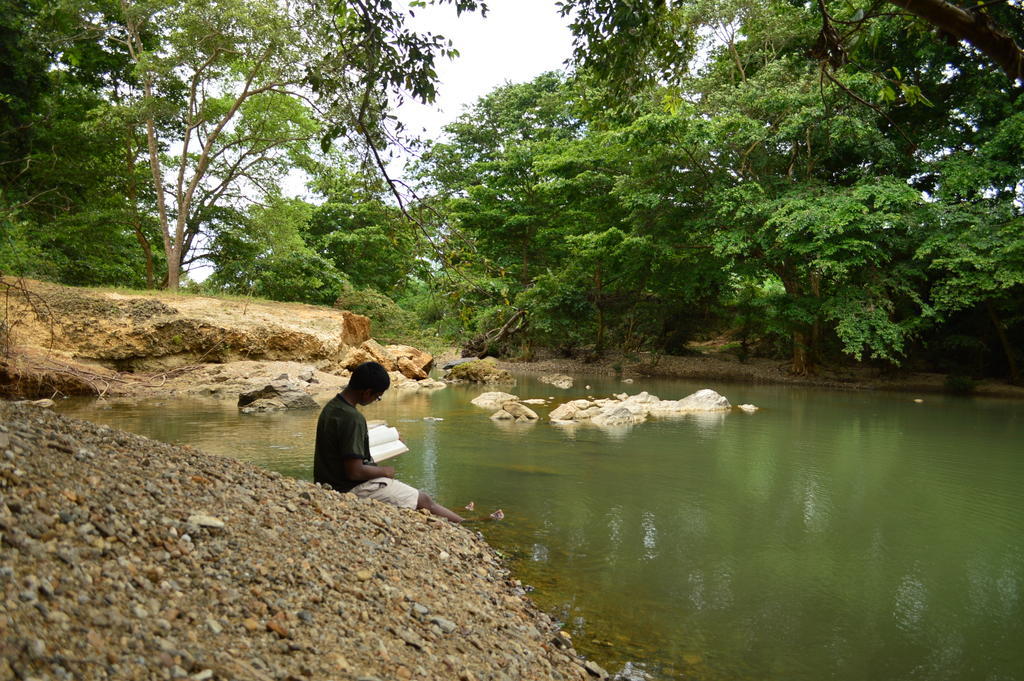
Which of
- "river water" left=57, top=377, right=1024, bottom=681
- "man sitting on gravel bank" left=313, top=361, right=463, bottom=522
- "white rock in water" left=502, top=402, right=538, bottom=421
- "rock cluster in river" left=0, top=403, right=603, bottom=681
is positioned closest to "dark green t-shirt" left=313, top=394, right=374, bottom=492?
"man sitting on gravel bank" left=313, top=361, right=463, bottom=522

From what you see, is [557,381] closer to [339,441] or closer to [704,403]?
[704,403]

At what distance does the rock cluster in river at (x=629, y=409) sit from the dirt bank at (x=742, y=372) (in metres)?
7.40

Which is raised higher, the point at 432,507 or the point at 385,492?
the point at 385,492

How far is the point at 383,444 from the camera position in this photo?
534 cm

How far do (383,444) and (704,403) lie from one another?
9034mm

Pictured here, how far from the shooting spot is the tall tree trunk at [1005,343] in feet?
54.2

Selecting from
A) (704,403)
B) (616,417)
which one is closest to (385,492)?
(616,417)

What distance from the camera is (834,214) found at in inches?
587

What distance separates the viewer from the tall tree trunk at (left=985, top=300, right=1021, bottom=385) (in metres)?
16.5

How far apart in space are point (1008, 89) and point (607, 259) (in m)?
11.1

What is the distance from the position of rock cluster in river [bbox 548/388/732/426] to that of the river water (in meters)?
0.68

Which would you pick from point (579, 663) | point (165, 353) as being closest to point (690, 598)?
point (579, 663)

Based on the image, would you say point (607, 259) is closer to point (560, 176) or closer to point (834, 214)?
point (560, 176)

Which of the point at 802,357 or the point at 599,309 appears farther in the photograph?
the point at 599,309
